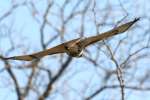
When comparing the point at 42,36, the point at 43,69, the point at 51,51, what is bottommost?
the point at 51,51

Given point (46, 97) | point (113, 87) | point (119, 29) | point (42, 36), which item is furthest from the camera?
point (42, 36)

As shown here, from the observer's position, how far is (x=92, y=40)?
1.06 m

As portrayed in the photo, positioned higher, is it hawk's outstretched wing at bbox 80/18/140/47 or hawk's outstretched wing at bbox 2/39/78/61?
hawk's outstretched wing at bbox 80/18/140/47

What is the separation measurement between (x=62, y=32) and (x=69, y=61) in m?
0.91

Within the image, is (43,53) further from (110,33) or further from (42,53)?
(110,33)

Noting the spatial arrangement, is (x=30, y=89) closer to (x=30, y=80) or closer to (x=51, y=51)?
(x=30, y=80)

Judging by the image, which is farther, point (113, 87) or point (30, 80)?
point (30, 80)

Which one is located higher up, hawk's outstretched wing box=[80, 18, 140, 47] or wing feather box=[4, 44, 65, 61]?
hawk's outstretched wing box=[80, 18, 140, 47]

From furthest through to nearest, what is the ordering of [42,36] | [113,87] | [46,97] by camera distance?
[42,36], [46,97], [113,87]

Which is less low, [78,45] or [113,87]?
[113,87]

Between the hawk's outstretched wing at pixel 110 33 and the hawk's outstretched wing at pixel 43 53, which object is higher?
the hawk's outstretched wing at pixel 110 33

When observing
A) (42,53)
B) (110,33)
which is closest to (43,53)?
(42,53)

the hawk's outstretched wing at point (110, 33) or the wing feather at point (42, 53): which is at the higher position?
the hawk's outstretched wing at point (110, 33)

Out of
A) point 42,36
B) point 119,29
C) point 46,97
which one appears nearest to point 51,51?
point 119,29
